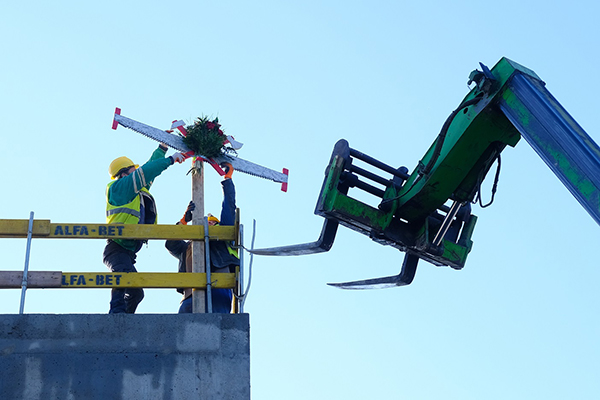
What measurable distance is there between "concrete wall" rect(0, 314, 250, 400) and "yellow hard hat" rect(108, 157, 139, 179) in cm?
272

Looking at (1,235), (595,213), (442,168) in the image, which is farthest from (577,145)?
(1,235)

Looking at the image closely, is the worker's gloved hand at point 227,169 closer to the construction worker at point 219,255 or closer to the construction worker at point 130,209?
the construction worker at point 219,255

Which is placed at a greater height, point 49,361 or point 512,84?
point 512,84

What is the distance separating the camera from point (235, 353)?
27.4 feet

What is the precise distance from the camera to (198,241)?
940 cm

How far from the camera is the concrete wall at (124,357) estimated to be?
8.03 m

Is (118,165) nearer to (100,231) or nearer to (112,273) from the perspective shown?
(100,231)

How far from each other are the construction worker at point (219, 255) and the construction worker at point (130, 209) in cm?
43

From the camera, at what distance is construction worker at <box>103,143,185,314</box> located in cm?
986

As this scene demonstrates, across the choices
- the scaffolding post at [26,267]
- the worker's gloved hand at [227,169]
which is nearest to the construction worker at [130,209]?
the worker's gloved hand at [227,169]

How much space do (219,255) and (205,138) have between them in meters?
1.61

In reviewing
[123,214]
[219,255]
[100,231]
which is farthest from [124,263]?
[219,255]

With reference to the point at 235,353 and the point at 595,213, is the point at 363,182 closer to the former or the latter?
the point at 235,353

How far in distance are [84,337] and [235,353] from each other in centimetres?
120
